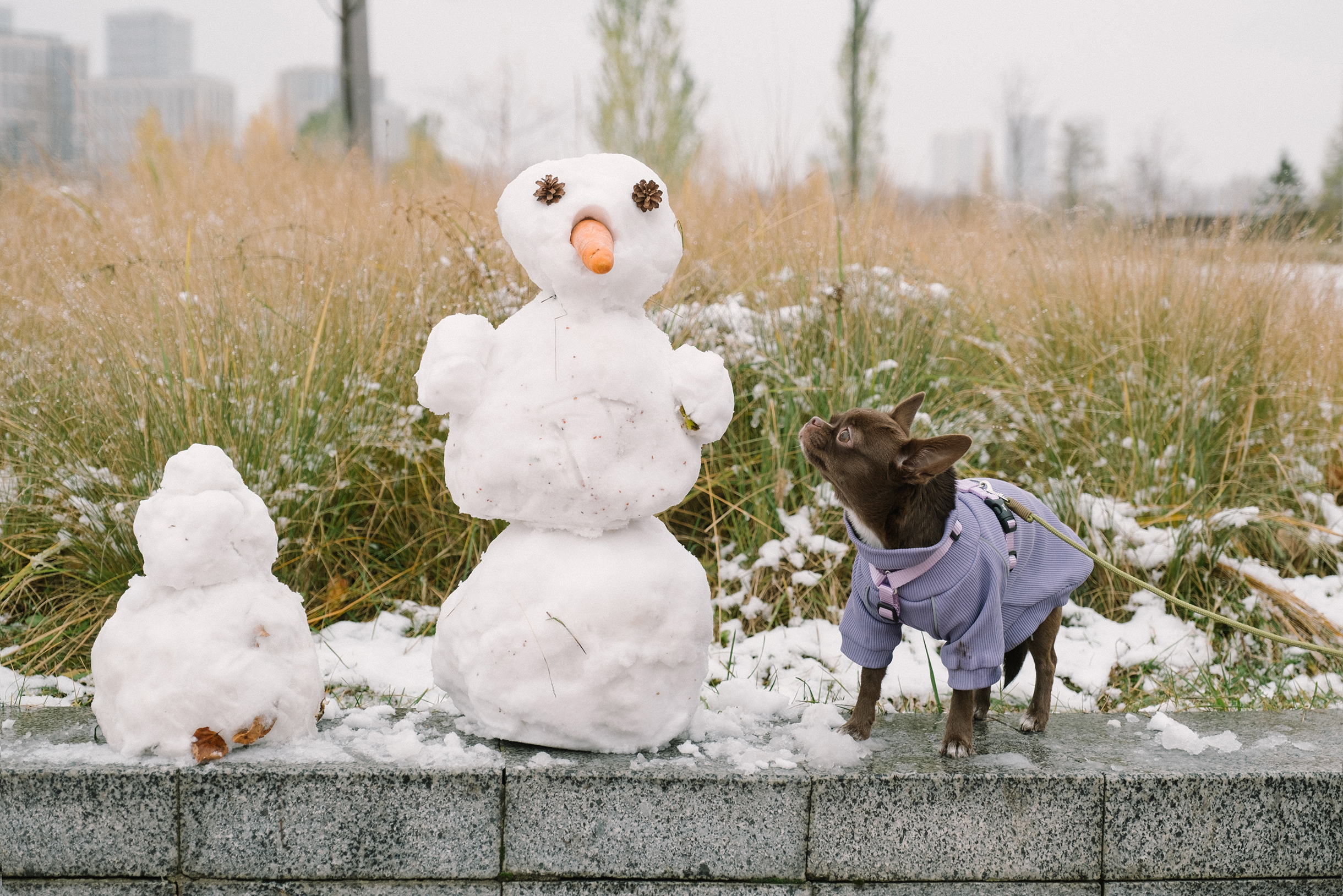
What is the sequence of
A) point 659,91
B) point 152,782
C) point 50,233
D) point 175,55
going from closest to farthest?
point 152,782, point 50,233, point 659,91, point 175,55

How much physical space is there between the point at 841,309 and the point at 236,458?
Answer: 7.12ft

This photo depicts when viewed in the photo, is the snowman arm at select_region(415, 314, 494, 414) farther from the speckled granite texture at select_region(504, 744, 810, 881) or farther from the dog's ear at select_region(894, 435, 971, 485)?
the dog's ear at select_region(894, 435, 971, 485)

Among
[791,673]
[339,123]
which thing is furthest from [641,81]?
[791,673]

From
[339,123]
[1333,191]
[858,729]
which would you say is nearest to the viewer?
[858,729]

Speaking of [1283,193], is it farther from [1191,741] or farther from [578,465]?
[578,465]

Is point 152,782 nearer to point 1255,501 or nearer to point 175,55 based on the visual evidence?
point 1255,501

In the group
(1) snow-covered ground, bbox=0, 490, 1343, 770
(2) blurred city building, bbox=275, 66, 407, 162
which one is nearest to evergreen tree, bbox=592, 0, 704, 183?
(2) blurred city building, bbox=275, 66, 407, 162

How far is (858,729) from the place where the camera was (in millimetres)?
2238

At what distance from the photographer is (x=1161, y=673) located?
3223 millimetres

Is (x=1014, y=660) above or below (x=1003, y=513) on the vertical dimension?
below

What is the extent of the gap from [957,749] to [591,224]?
1.35 metres

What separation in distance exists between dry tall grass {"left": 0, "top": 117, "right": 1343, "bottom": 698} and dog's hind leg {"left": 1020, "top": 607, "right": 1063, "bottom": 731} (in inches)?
41.5

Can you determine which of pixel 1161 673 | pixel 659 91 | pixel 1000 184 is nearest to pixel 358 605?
pixel 1161 673

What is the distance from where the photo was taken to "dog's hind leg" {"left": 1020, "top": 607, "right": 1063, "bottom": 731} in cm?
230
